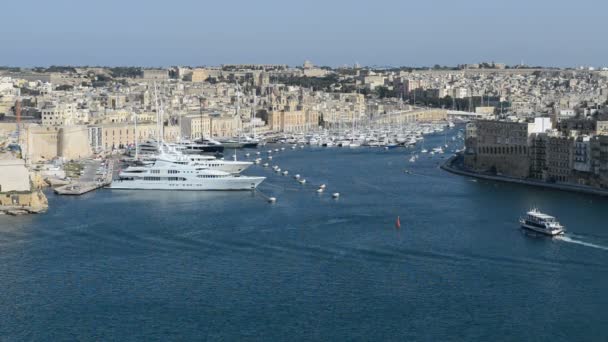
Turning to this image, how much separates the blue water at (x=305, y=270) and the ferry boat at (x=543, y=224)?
136 millimetres

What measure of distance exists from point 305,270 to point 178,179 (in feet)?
18.2

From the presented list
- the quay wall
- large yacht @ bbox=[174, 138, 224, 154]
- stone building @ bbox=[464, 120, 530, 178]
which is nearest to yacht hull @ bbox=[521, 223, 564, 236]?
the quay wall

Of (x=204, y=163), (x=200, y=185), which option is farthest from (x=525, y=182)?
(x=204, y=163)

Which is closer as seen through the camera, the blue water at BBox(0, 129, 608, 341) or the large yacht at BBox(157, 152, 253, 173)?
the blue water at BBox(0, 129, 608, 341)

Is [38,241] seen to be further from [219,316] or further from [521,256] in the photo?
[521,256]

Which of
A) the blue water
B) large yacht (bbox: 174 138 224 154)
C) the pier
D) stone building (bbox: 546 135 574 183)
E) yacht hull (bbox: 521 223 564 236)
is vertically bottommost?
the blue water

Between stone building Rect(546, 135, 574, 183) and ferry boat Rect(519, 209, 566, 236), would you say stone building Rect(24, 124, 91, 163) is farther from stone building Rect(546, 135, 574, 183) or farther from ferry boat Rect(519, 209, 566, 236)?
ferry boat Rect(519, 209, 566, 236)

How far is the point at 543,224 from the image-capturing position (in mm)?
9711

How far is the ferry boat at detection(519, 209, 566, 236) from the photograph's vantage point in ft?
31.6

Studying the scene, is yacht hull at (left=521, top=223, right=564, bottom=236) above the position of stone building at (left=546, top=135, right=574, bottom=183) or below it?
below

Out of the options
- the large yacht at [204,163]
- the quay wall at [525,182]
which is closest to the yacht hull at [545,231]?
the quay wall at [525,182]

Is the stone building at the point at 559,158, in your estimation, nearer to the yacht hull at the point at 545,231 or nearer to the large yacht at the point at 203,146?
the yacht hull at the point at 545,231

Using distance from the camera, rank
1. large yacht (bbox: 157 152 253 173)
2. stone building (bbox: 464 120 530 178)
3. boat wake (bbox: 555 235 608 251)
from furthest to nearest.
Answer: stone building (bbox: 464 120 530 178) < large yacht (bbox: 157 152 253 173) < boat wake (bbox: 555 235 608 251)

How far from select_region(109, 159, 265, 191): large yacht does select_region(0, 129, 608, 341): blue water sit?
961 mm
